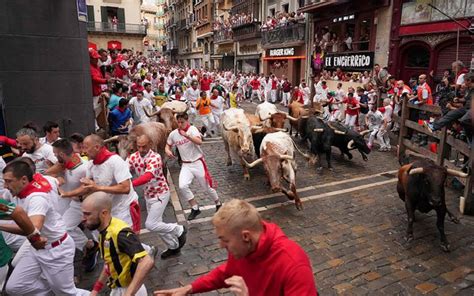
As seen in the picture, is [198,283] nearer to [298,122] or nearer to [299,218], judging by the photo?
[299,218]

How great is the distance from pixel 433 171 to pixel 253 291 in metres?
4.32

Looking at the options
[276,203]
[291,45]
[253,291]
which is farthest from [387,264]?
[291,45]

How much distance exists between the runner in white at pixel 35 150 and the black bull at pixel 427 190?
18.9 ft

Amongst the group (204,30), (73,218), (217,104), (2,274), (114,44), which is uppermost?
(204,30)

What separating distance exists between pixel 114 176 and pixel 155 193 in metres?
0.80

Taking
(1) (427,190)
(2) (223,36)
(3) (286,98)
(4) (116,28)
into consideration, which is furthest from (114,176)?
(4) (116,28)

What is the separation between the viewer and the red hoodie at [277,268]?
6.88 feet

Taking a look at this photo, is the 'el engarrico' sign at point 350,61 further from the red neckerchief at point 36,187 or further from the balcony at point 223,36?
the red neckerchief at point 36,187

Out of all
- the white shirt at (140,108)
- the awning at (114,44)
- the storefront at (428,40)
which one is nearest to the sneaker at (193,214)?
the white shirt at (140,108)

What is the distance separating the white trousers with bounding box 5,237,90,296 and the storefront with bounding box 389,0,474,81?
1444 centimetres

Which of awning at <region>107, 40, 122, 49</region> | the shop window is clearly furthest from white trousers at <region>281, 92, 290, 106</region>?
awning at <region>107, 40, 122, 49</region>

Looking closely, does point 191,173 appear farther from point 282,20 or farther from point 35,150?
point 282,20

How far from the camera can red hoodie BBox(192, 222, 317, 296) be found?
2.10 metres

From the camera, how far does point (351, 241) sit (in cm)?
556
